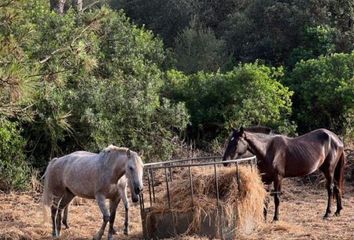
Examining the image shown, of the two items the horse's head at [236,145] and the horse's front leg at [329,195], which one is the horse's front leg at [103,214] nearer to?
the horse's head at [236,145]

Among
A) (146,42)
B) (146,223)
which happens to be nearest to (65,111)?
(146,42)

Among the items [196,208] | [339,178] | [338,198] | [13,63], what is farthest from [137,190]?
[339,178]

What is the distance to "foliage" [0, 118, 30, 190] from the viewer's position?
45.4 ft

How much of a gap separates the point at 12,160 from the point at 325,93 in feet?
26.0

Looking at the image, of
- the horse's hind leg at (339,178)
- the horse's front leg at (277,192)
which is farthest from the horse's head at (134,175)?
the horse's hind leg at (339,178)

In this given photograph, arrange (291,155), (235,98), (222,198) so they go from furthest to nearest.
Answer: (235,98) → (291,155) → (222,198)

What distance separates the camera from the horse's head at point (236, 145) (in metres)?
9.79

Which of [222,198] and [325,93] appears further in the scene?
[325,93]

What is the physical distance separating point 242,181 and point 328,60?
33.0 feet

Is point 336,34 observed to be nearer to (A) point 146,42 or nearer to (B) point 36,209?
(A) point 146,42

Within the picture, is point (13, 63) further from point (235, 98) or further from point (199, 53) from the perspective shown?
point (199, 53)

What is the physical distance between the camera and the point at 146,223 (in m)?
8.77

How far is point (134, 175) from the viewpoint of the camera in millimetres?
8258

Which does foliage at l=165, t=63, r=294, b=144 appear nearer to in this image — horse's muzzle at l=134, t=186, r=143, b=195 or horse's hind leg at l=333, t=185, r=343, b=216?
horse's hind leg at l=333, t=185, r=343, b=216
